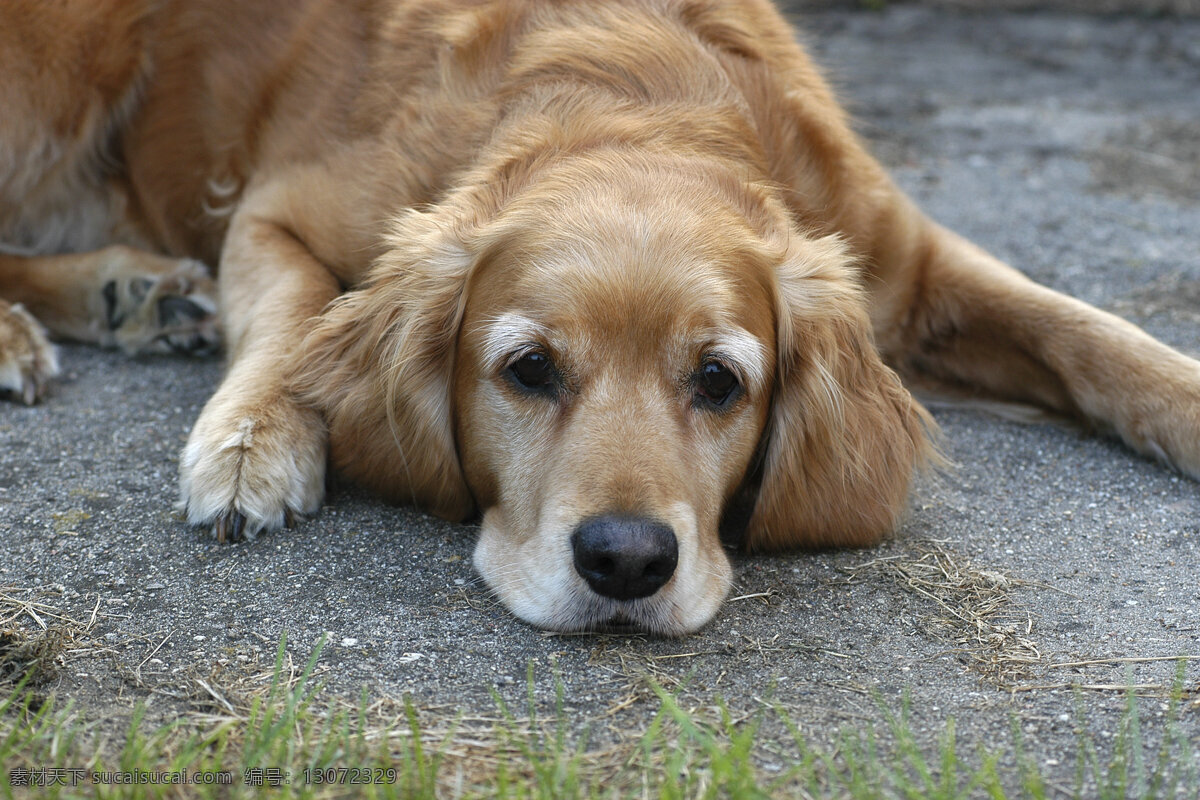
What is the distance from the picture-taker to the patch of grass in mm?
1948

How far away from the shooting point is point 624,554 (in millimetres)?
2430

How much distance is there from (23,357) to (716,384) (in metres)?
2.31

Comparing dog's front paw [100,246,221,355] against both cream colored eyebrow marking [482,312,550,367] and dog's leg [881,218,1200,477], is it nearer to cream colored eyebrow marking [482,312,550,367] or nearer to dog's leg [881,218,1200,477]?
cream colored eyebrow marking [482,312,550,367]

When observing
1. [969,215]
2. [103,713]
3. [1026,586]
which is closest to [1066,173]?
[969,215]

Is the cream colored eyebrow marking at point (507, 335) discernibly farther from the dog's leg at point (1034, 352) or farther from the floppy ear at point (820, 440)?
the dog's leg at point (1034, 352)

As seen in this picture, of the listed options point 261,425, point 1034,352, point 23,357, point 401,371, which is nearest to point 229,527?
point 261,425

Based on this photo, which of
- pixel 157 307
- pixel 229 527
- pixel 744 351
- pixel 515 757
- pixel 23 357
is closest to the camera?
pixel 515 757

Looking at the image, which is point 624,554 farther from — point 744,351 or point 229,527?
point 229,527

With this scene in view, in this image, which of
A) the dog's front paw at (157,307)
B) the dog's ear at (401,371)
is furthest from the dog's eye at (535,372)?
the dog's front paw at (157,307)

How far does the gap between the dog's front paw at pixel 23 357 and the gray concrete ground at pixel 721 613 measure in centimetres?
8

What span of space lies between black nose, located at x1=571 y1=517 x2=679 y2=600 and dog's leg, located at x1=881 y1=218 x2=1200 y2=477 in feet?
5.65

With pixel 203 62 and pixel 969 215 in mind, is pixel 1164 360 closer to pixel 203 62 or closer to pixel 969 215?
pixel 969 215

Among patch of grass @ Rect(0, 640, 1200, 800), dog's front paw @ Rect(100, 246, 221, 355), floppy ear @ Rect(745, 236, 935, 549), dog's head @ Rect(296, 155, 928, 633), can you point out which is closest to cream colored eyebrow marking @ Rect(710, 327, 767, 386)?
dog's head @ Rect(296, 155, 928, 633)

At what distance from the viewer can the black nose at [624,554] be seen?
95.8 inches
